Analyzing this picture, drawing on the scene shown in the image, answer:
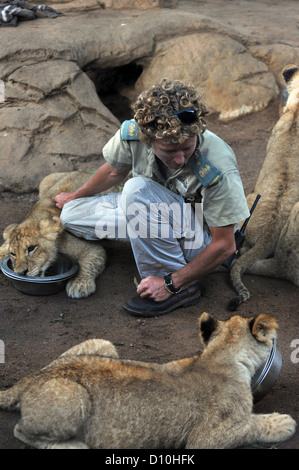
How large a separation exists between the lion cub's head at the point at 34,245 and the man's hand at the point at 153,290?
1.00 metres

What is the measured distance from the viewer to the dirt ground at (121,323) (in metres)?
4.30

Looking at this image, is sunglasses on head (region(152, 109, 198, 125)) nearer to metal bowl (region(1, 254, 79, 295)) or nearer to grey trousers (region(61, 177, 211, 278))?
grey trousers (region(61, 177, 211, 278))

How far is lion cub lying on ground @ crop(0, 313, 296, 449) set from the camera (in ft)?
10.6

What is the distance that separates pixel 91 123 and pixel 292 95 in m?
2.69

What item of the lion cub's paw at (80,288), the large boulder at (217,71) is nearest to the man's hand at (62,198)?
the lion cub's paw at (80,288)

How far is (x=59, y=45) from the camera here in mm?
7973

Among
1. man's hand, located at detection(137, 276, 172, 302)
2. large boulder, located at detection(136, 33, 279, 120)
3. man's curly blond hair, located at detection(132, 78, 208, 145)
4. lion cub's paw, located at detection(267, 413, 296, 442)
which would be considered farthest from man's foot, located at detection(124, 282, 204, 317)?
large boulder, located at detection(136, 33, 279, 120)

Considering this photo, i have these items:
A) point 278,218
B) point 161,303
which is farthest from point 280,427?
point 278,218

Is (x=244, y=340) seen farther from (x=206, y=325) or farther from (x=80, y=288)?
(x=80, y=288)

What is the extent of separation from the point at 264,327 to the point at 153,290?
1664 mm

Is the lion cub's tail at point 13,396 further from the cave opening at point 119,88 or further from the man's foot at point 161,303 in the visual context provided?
the cave opening at point 119,88

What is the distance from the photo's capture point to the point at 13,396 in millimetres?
3635

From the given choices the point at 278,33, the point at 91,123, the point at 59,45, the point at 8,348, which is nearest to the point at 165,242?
the point at 8,348
